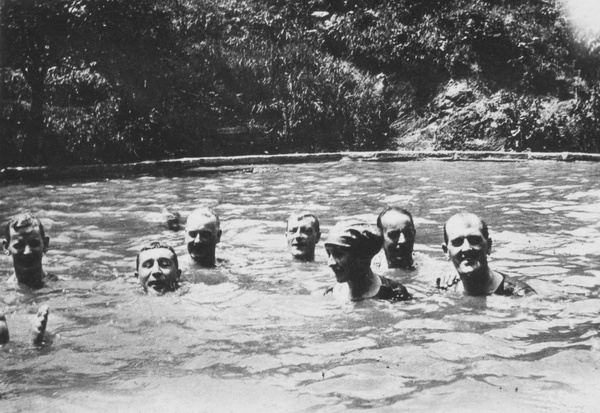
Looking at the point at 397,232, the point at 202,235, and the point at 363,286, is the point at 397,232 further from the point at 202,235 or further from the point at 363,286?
the point at 202,235

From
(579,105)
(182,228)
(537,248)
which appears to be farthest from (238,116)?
(537,248)

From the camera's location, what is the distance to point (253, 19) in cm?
2222

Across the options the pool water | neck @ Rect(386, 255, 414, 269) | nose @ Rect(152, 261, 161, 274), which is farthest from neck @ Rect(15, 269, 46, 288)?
neck @ Rect(386, 255, 414, 269)

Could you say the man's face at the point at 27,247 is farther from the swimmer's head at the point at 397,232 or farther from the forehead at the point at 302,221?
the swimmer's head at the point at 397,232

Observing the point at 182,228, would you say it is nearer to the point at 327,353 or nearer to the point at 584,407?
the point at 327,353

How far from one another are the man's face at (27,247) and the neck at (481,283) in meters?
3.59

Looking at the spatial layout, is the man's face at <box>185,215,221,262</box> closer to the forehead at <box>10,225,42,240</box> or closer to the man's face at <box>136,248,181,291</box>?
the man's face at <box>136,248,181,291</box>

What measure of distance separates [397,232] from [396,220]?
5.2 inches

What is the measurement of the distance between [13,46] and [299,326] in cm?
1279

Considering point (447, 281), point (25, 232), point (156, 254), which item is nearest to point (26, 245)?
point (25, 232)

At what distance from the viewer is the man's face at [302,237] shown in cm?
756

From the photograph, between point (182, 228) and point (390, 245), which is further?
point (182, 228)

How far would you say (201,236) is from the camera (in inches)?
287

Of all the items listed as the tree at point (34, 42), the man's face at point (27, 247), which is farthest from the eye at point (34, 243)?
the tree at point (34, 42)
